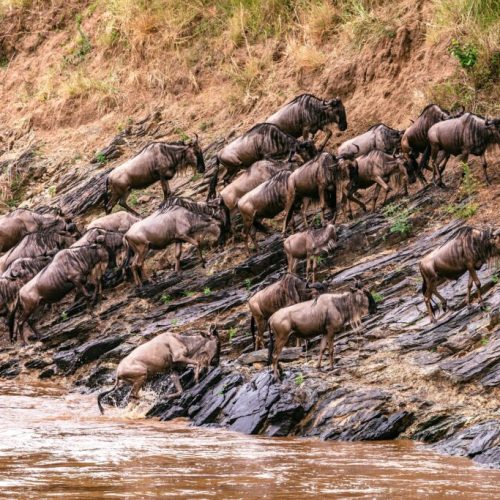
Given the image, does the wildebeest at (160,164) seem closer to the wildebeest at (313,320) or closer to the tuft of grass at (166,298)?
the tuft of grass at (166,298)

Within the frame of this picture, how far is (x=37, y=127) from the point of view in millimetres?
27828

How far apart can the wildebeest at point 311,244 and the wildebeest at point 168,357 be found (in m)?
2.23

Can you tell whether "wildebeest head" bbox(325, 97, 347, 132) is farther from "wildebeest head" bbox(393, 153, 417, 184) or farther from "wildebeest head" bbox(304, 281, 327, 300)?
"wildebeest head" bbox(304, 281, 327, 300)

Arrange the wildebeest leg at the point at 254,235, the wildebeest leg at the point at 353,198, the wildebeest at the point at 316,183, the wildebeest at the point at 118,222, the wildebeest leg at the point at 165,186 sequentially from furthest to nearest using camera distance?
the wildebeest leg at the point at 165,186 → the wildebeest at the point at 118,222 → the wildebeest leg at the point at 254,235 → the wildebeest leg at the point at 353,198 → the wildebeest at the point at 316,183

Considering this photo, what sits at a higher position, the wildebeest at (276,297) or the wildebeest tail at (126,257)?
the wildebeest at (276,297)

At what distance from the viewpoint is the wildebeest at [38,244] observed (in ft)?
67.3

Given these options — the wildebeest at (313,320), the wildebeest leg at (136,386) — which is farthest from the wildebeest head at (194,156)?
the wildebeest at (313,320)

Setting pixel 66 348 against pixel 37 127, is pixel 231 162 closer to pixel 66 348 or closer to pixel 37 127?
pixel 66 348

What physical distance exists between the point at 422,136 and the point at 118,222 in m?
5.51

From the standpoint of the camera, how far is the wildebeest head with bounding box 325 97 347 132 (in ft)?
66.7

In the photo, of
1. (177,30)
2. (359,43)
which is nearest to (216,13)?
(177,30)

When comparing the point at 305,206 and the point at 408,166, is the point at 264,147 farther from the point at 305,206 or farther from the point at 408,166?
the point at 408,166

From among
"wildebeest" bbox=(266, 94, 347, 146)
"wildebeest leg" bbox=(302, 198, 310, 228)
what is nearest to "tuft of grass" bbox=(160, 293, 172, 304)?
"wildebeest leg" bbox=(302, 198, 310, 228)

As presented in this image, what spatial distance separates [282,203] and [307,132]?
2778 millimetres
